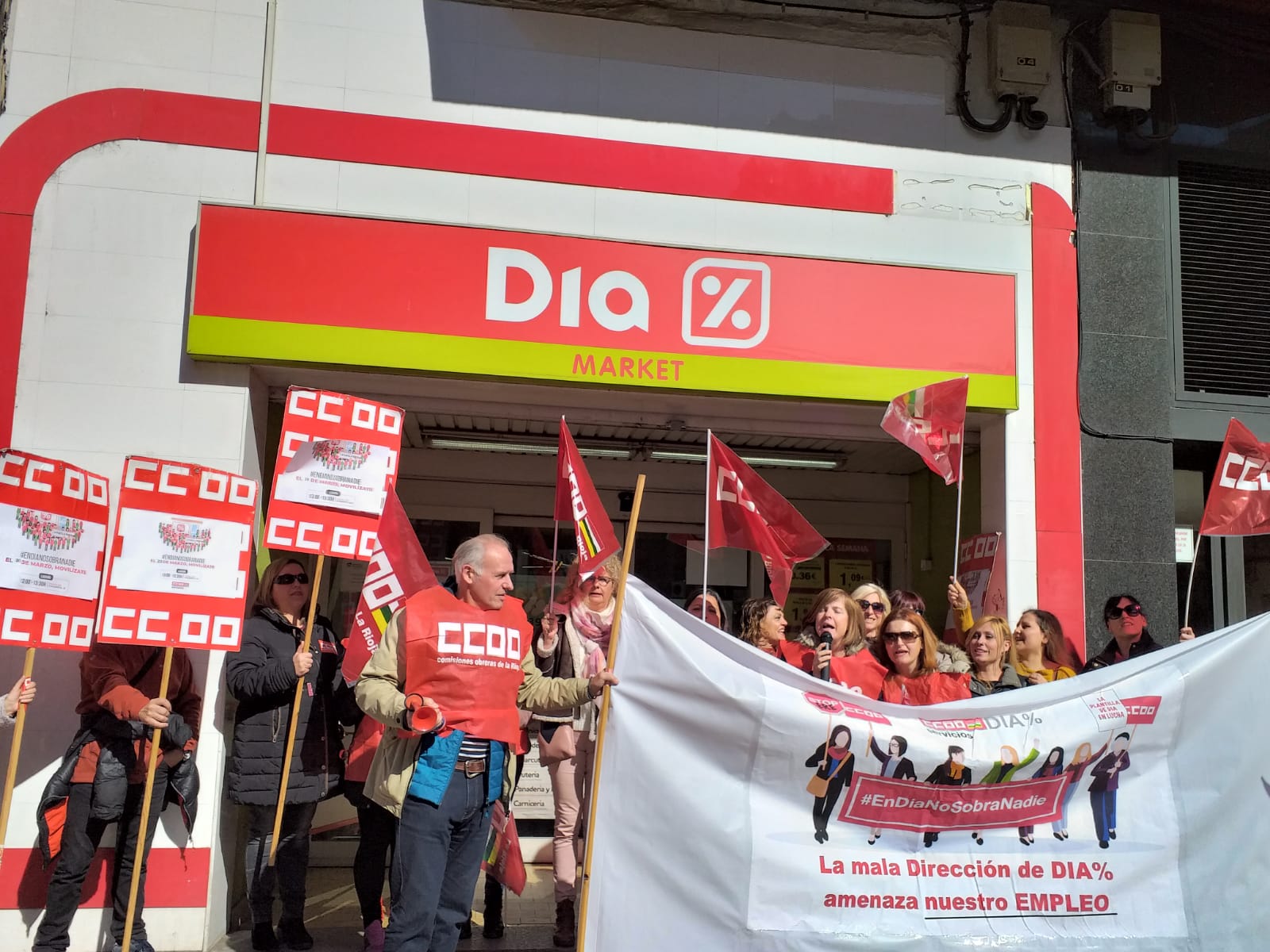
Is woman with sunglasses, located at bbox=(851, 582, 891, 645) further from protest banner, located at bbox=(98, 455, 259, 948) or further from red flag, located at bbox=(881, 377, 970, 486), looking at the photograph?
protest banner, located at bbox=(98, 455, 259, 948)

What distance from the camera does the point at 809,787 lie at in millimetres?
4469

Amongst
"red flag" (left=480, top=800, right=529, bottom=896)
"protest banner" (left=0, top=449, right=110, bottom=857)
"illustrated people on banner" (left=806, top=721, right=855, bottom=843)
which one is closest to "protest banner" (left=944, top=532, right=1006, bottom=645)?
"illustrated people on banner" (left=806, top=721, right=855, bottom=843)

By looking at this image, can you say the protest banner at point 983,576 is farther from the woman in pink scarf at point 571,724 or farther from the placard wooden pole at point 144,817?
the placard wooden pole at point 144,817

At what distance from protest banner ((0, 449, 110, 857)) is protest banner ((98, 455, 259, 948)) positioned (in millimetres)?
147

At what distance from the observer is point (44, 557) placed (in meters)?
5.13

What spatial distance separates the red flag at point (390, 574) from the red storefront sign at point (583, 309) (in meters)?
1.21

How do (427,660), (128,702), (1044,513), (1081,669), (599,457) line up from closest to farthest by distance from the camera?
(427,660)
(128,702)
(1081,669)
(1044,513)
(599,457)

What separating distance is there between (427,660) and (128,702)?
1.88 m

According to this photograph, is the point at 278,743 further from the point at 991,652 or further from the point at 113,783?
the point at 991,652

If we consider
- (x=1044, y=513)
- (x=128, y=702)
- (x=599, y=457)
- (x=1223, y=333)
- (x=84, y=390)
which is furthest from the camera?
(x=599, y=457)

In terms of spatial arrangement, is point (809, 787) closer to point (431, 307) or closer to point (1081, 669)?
point (1081, 669)

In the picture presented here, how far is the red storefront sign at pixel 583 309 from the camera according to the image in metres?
6.29

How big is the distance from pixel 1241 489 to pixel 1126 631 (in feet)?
3.43

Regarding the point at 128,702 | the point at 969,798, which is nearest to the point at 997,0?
the point at 969,798
